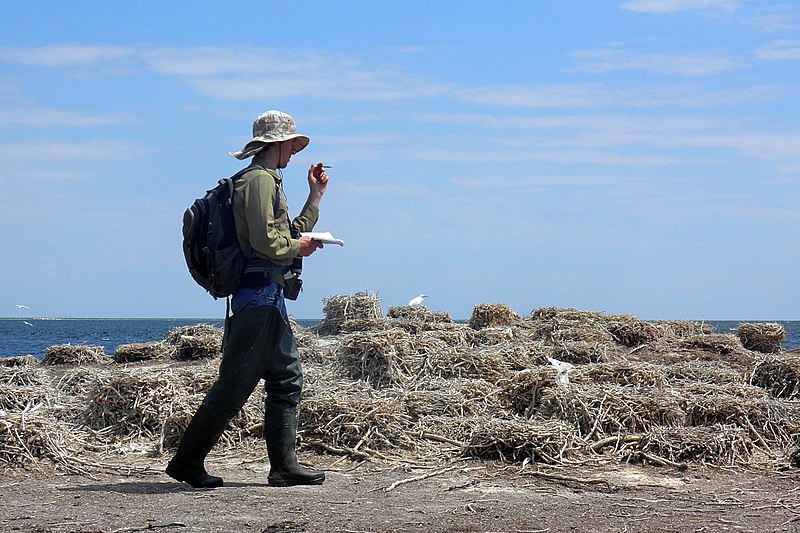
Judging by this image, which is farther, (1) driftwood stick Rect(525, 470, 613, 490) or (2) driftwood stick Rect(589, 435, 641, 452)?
(2) driftwood stick Rect(589, 435, 641, 452)

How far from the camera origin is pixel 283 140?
247 inches

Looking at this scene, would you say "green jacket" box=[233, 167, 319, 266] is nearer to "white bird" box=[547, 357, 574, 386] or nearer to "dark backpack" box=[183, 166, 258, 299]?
"dark backpack" box=[183, 166, 258, 299]

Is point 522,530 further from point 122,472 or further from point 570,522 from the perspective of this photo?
point 122,472

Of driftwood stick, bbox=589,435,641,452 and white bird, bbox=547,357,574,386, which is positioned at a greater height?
white bird, bbox=547,357,574,386

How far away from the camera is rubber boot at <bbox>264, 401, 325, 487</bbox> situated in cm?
630

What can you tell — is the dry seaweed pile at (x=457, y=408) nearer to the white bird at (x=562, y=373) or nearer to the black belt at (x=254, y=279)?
the white bird at (x=562, y=373)

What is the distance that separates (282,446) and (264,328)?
81cm

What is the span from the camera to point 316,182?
653 centimetres

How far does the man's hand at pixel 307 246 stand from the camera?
6.22 meters

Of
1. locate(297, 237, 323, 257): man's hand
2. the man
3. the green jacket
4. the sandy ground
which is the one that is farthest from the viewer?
locate(297, 237, 323, 257): man's hand

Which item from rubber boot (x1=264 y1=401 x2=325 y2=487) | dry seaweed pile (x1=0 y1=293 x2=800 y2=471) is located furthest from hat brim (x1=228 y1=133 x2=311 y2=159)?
dry seaweed pile (x1=0 y1=293 x2=800 y2=471)

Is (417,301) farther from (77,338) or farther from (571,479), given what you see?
(77,338)

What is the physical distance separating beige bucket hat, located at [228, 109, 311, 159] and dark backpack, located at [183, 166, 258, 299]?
309 millimetres

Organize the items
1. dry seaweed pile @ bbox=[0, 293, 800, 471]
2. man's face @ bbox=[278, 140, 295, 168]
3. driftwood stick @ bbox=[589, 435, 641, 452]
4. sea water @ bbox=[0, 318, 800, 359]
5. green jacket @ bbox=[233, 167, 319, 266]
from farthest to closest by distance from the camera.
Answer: sea water @ bbox=[0, 318, 800, 359] → driftwood stick @ bbox=[589, 435, 641, 452] → dry seaweed pile @ bbox=[0, 293, 800, 471] → man's face @ bbox=[278, 140, 295, 168] → green jacket @ bbox=[233, 167, 319, 266]
